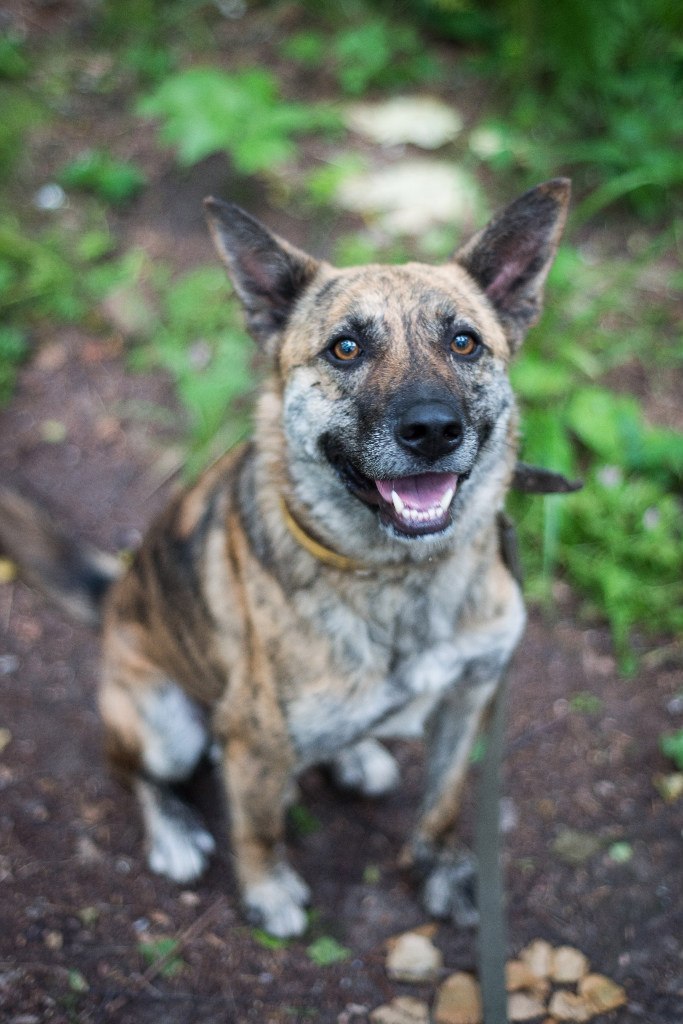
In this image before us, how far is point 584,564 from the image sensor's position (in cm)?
379

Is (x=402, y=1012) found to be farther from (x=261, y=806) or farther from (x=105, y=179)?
(x=105, y=179)

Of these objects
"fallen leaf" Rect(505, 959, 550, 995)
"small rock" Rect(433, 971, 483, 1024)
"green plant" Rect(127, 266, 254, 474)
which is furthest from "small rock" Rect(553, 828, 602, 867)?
"green plant" Rect(127, 266, 254, 474)

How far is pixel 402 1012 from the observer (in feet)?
8.53

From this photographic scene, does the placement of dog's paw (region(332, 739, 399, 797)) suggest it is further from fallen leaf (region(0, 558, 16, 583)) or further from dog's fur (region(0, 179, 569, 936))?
fallen leaf (region(0, 558, 16, 583))

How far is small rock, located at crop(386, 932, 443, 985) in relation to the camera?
8.88 ft

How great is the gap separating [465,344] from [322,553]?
0.75 meters

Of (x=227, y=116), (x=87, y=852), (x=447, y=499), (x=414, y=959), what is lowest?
(x=414, y=959)

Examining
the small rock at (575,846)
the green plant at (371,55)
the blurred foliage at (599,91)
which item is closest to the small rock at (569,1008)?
the small rock at (575,846)

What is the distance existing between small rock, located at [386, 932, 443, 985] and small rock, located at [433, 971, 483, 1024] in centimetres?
6

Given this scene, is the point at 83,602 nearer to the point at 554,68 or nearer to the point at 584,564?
the point at 584,564

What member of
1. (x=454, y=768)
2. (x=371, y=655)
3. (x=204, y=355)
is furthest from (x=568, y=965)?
(x=204, y=355)

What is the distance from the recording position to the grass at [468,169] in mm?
3879

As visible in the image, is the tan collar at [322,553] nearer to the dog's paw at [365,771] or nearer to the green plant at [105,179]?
the dog's paw at [365,771]

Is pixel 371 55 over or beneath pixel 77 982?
over
